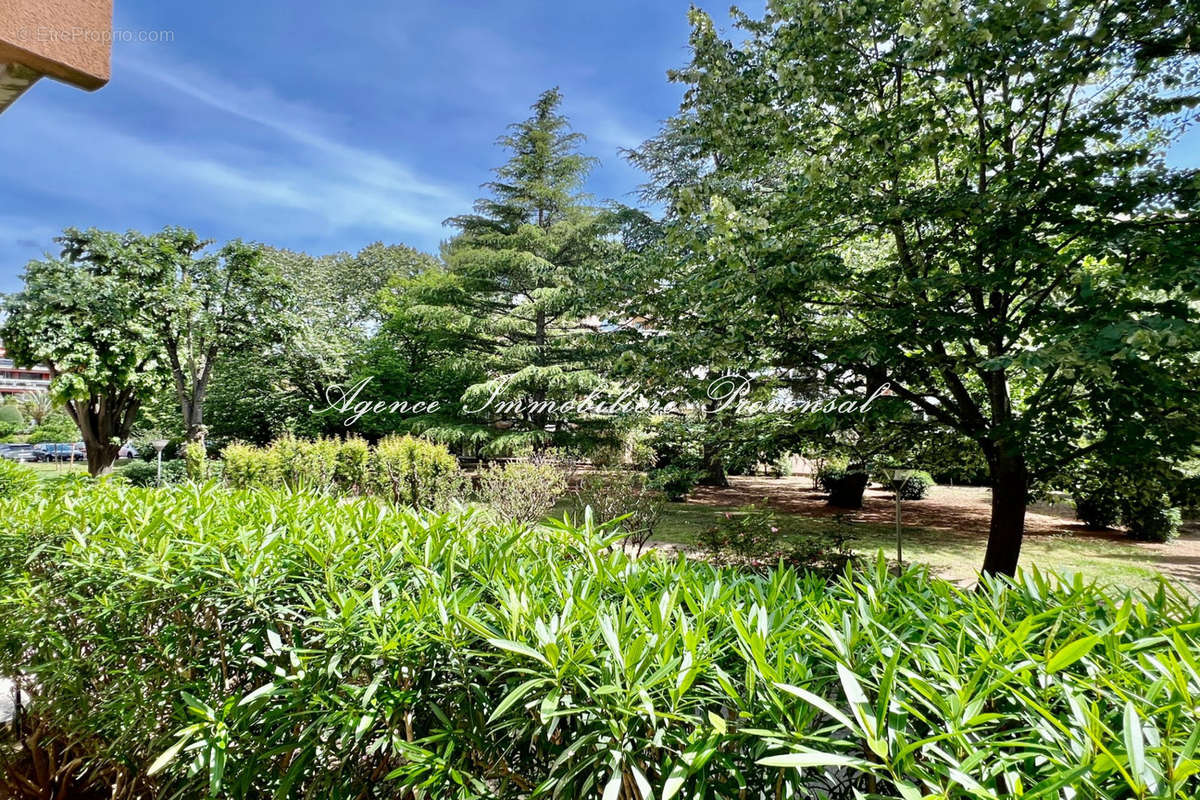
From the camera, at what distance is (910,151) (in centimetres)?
412

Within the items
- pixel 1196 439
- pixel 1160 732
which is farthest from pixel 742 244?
pixel 1160 732

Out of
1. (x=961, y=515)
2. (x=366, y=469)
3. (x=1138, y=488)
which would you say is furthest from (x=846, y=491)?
(x=366, y=469)

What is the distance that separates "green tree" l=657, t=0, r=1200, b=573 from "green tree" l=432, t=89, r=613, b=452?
9.23 meters

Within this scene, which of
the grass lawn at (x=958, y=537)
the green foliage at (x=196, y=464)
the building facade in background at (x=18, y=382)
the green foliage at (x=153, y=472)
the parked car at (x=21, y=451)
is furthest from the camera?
the building facade in background at (x=18, y=382)

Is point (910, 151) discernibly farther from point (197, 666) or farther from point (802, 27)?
point (197, 666)

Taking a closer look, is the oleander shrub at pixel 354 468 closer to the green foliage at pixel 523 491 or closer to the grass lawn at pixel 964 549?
the green foliage at pixel 523 491

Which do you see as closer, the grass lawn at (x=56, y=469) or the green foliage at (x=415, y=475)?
the green foliage at (x=415, y=475)

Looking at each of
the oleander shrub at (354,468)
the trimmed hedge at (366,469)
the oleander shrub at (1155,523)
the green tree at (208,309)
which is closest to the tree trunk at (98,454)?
the green tree at (208,309)

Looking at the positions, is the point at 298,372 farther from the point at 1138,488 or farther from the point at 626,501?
the point at 1138,488

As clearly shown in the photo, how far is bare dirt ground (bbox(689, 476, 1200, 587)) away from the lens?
831cm

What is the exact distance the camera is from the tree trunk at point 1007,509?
5.05 metres

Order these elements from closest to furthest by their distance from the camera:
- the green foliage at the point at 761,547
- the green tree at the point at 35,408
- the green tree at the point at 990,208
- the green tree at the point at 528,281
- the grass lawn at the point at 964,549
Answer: the green tree at the point at 990,208 < the green foliage at the point at 761,547 < the grass lawn at the point at 964,549 < the green tree at the point at 528,281 < the green tree at the point at 35,408

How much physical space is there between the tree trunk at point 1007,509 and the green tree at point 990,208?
0.06ft

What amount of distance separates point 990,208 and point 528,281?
12954 millimetres
